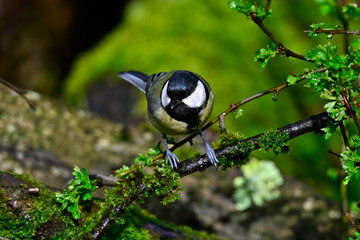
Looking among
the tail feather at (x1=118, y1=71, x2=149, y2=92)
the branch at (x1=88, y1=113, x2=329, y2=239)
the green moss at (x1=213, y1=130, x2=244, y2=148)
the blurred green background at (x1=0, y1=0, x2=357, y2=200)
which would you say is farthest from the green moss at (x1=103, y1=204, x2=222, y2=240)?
the blurred green background at (x1=0, y1=0, x2=357, y2=200)

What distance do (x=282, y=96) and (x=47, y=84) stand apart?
9.90 feet

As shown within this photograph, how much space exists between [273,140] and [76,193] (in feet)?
3.07

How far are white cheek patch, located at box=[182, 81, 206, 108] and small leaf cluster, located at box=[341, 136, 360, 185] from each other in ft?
3.05

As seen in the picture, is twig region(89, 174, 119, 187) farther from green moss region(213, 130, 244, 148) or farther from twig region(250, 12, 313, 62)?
twig region(250, 12, 313, 62)

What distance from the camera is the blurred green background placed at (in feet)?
14.4

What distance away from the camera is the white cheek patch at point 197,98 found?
234 centimetres

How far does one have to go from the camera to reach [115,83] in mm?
4676

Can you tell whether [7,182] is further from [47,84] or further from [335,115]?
[47,84]

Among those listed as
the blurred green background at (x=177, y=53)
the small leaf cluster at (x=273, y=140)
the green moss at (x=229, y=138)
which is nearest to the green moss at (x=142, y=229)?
the green moss at (x=229, y=138)

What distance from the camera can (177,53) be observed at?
4711 mm

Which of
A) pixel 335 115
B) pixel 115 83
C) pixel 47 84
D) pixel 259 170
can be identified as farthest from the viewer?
pixel 47 84

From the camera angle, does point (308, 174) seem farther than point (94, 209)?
Yes

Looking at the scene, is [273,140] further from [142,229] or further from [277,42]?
[142,229]

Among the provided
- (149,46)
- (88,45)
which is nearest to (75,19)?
(88,45)
